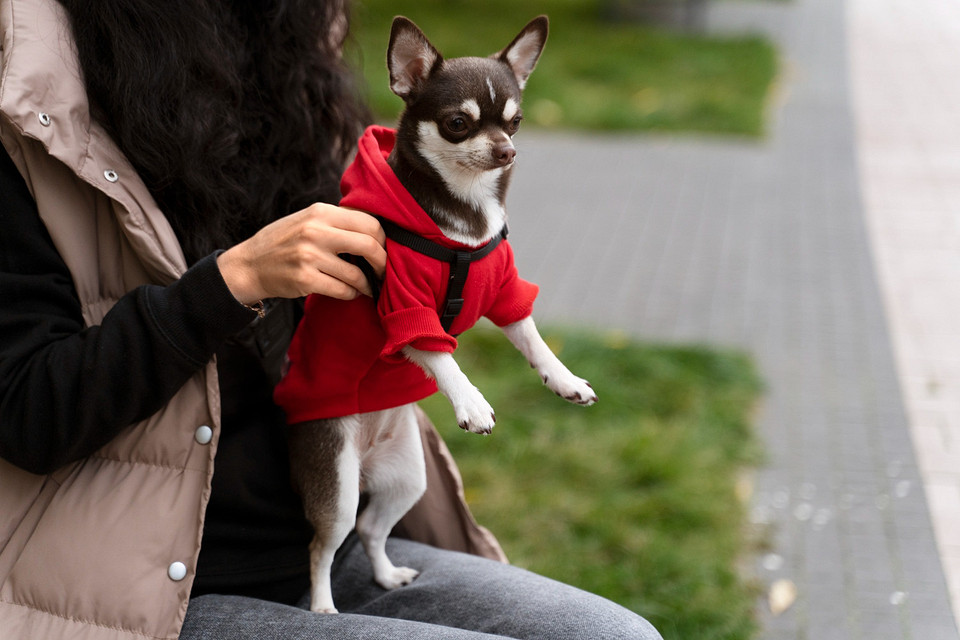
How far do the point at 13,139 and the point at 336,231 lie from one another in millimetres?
548

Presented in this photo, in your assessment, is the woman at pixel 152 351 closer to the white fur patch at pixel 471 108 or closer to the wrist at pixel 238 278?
the wrist at pixel 238 278

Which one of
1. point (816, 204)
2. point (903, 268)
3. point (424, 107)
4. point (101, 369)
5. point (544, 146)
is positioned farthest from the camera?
point (544, 146)

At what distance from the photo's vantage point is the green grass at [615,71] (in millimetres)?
8539

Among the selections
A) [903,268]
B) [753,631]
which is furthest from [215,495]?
[903,268]

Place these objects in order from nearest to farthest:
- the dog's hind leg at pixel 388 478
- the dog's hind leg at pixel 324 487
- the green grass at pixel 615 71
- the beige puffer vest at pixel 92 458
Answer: the beige puffer vest at pixel 92 458, the dog's hind leg at pixel 324 487, the dog's hind leg at pixel 388 478, the green grass at pixel 615 71

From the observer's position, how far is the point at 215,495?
1.78m

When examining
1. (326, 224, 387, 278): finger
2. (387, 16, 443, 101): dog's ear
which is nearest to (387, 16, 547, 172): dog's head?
(387, 16, 443, 101): dog's ear

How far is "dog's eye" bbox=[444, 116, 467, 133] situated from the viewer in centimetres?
167

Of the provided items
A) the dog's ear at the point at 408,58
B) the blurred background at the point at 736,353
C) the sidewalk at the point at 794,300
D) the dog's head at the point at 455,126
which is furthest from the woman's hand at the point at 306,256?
the sidewalk at the point at 794,300

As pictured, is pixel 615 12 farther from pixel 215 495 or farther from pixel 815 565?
pixel 215 495

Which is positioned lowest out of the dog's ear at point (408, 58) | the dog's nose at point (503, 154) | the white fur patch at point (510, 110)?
the dog's nose at point (503, 154)

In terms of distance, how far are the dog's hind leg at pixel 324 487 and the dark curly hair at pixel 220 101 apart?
16.5 inches

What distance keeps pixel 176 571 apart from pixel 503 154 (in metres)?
0.89

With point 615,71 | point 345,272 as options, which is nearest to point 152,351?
point 345,272
